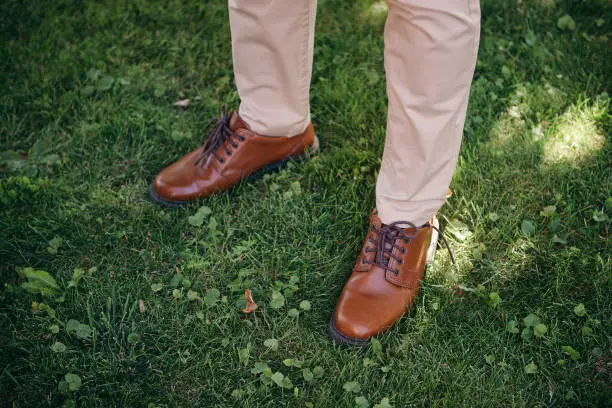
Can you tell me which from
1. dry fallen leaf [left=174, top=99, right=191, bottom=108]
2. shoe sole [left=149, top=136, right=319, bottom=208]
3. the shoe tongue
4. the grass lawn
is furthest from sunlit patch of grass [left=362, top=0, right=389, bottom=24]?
the shoe tongue

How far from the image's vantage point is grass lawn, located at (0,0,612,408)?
178cm

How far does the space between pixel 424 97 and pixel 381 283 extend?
2.05 ft

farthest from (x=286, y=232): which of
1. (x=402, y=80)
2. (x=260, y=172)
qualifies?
(x=402, y=80)

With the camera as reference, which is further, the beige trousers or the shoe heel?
the shoe heel

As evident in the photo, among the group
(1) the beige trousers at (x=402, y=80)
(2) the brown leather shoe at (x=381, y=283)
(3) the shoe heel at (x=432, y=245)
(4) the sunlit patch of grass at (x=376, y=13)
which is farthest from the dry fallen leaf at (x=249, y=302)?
(4) the sunlit patch of grass at (x=376, y=13)

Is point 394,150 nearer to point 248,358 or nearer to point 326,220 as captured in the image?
point 326,220

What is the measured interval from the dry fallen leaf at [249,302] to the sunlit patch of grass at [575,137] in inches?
52.3

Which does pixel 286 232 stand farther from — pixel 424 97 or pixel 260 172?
pixel 424 97

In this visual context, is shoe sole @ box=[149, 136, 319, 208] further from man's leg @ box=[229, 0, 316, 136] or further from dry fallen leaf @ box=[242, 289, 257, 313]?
dry fallen leaf @ box=[242, 289, 257, 313]

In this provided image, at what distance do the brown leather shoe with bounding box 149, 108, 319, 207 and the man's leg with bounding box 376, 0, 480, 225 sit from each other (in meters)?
0.57

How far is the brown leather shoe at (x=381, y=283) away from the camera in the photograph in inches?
72.5

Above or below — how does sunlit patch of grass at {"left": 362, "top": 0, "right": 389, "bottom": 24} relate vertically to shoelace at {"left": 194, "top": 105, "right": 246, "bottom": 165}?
above

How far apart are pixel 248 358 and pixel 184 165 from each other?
858 mm

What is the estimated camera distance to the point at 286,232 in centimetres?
218
